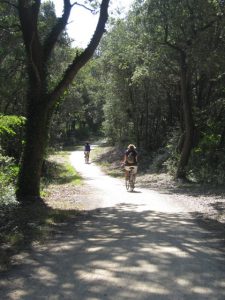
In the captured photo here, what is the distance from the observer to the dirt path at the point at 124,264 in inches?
239

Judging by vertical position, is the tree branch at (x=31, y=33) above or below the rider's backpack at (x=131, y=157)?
above

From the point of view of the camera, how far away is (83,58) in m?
14.5

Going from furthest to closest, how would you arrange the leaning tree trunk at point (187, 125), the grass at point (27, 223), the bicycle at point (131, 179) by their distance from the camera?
the leaning tree trunk at point (187, 125), the bicycle at point (131, 179), the grass at point (27, 223)

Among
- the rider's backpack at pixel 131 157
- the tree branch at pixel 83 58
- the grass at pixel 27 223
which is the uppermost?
the tree branch at pixel 83 58

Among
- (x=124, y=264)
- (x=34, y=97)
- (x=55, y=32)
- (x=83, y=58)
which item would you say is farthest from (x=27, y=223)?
(x=55, y=32)

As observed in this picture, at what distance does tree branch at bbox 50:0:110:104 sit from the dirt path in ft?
14.3

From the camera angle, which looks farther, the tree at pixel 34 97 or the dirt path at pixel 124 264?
the tree at pixel 34 97

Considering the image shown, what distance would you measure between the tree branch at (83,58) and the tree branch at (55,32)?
88cm

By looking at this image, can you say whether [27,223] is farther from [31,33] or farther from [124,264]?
[31,33]

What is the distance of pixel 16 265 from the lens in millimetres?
Result: 7410

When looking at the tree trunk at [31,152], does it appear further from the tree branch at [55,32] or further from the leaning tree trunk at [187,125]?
the leaning tree trunk at [187,125]

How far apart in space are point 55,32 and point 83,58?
1.31m

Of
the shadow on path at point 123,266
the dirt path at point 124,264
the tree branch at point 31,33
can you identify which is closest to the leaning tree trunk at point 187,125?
the tree branch at point 31,33

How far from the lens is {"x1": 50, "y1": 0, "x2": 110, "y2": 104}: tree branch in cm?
1430
